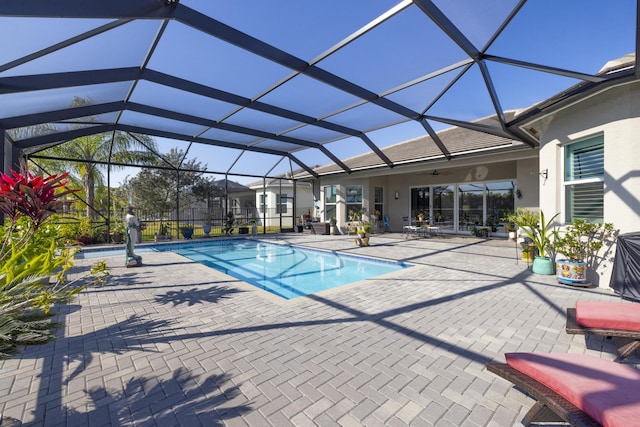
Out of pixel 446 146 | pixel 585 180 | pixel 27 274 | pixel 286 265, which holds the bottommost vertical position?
pixel 286 265

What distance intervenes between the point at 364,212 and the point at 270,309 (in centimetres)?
1287

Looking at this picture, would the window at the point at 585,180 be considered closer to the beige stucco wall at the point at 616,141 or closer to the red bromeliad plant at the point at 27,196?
the beige stucco wall at the point at 616,141

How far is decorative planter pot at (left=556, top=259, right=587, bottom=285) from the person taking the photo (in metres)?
5.77

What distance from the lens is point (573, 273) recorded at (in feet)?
19.1

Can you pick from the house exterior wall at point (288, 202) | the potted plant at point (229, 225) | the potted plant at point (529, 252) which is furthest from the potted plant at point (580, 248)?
the house exterior wall at point (288, 202)

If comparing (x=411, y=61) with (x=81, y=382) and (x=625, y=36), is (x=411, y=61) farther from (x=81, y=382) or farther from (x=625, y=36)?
(x=81, y=382)

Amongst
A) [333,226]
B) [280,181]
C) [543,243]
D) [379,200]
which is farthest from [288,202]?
[543,243]

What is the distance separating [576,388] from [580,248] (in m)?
5.34

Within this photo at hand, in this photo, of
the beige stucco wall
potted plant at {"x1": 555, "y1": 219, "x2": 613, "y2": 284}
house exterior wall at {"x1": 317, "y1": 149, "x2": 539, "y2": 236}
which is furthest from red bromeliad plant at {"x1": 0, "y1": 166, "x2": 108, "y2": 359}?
house exterior wall at {"x1": 317, "y1": 149, "x2": 539, "y2": 236}

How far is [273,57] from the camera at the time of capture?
6.08 m

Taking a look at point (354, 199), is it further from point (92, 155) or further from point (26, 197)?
point (26, 197)

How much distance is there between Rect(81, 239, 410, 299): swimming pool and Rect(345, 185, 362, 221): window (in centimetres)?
573

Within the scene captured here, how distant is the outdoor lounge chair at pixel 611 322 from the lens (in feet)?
10.00

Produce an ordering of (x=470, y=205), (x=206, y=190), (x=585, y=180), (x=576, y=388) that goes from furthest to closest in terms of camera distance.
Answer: (x=206, y=190), (x=470, y=205), (x=585, y=180), (x=576, y=388)
